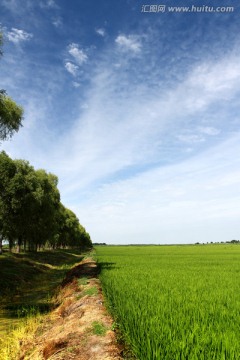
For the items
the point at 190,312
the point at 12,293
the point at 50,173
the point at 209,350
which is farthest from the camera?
the point at 50,173

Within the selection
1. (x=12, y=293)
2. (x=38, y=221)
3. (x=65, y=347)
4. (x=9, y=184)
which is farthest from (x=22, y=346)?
(x=38, y=221)

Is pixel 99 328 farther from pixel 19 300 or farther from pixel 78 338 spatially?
pixel 19 300

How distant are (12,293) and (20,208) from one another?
62.2 feet

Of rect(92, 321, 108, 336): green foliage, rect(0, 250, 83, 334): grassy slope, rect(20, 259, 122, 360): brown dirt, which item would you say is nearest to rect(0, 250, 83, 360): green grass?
rect(0, 250, 83, 334): grassy slope

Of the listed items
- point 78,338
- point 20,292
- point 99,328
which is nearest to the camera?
point 78,338

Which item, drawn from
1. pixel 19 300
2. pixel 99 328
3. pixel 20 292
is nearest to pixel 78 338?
pixel 99 328

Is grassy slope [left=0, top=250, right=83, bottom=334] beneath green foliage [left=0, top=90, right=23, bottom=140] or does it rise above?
beneath

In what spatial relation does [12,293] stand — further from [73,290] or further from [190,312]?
[190,312]

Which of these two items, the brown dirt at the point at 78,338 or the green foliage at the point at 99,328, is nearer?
the brown dirt at the point at 78,338

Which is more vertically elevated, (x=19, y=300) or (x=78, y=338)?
(x=78, y=338)

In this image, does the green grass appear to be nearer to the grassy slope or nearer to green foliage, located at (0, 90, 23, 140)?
the grassy slope

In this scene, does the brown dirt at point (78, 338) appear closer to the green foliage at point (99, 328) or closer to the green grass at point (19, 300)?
the green foliage at point (99, 328)

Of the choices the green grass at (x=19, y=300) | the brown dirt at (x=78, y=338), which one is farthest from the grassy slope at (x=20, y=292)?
the brown dirt at (x=78, y=338)

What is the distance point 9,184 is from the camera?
39219 mm
